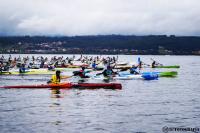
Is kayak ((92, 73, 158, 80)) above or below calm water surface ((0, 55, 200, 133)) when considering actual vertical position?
above

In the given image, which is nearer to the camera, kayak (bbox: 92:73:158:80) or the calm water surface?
the calm water surface

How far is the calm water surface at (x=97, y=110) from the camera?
27.0 metres

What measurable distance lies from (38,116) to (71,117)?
7.51 ft

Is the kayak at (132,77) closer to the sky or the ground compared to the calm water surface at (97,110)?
closer to the sky

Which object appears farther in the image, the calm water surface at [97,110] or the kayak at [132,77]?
the kayak at [132,77]

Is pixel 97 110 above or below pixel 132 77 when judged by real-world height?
below

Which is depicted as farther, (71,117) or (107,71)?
(107,71)

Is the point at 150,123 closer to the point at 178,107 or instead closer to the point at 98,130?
the point at 98,130

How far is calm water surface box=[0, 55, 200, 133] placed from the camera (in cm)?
2696

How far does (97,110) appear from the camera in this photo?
33.4 metres

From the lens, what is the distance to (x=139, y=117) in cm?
3020

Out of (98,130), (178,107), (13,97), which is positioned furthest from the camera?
(13,97)

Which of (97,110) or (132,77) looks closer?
(97,110)

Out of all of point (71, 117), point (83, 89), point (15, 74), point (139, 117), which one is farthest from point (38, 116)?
point (15, 74)
